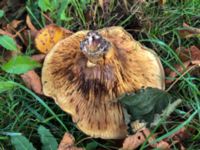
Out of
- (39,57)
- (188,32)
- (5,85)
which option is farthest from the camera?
(188,32)

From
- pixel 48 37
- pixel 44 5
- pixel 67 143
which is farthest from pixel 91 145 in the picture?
pixel 44 5

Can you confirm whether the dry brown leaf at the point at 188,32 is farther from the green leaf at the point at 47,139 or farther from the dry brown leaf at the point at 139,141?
the green leaf at the point at 47,139

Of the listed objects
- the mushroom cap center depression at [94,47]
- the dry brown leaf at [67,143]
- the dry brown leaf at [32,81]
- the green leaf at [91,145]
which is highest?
the mushroom cap center depression at [94,47]

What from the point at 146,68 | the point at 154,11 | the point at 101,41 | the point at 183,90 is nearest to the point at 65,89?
the point at 101,41

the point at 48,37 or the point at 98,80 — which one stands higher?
the point at 48,37

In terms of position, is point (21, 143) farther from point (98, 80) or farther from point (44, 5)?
point (44, 5)

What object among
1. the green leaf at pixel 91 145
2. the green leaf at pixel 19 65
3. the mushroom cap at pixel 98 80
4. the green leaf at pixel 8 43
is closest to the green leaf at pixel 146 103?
the mushroom cap at pixel 98 80

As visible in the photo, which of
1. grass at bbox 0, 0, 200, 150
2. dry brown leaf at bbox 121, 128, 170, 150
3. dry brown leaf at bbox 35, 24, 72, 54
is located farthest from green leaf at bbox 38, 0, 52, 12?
dry brown leaf at bbox 121, 128, 170, 150
